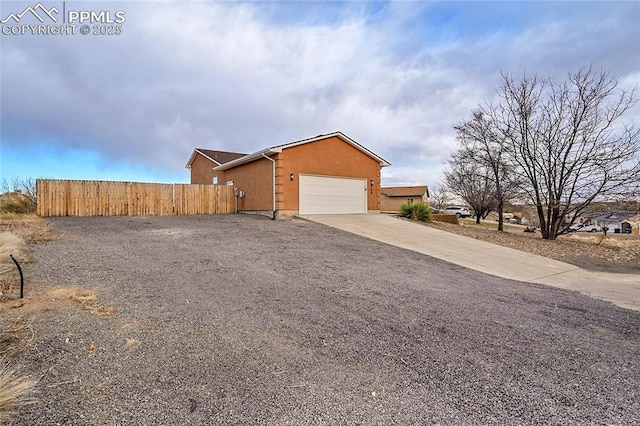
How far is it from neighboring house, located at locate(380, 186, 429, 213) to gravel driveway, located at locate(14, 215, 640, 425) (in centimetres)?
4085

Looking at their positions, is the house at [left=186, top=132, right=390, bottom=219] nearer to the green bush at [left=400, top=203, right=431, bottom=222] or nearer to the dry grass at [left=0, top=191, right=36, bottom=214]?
the green bush at [left=400, top=203, right=431, bottom=222]

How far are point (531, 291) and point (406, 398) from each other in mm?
4845

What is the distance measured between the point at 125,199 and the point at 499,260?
15.5m

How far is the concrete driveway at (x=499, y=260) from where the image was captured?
21.3 feet

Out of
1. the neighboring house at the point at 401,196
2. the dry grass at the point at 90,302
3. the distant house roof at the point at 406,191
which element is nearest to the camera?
the dry grass at the point at 90,302

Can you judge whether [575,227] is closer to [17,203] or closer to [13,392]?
[13,392]

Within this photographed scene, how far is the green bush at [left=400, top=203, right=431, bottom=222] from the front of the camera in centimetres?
1697

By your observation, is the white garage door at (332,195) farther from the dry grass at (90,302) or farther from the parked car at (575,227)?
the dry grass at (90,302)

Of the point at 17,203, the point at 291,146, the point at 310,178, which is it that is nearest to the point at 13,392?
the point at 291,146

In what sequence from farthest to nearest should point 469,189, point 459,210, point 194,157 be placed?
point 459,210 < point 469,189 < point 194,157

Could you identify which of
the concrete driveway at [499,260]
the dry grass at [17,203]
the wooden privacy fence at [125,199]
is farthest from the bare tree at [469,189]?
the dry grass at [17,203]

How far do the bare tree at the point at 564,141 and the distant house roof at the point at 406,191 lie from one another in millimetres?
31616

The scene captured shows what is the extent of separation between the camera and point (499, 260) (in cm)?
902

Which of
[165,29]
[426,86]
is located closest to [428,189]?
[426,86]
